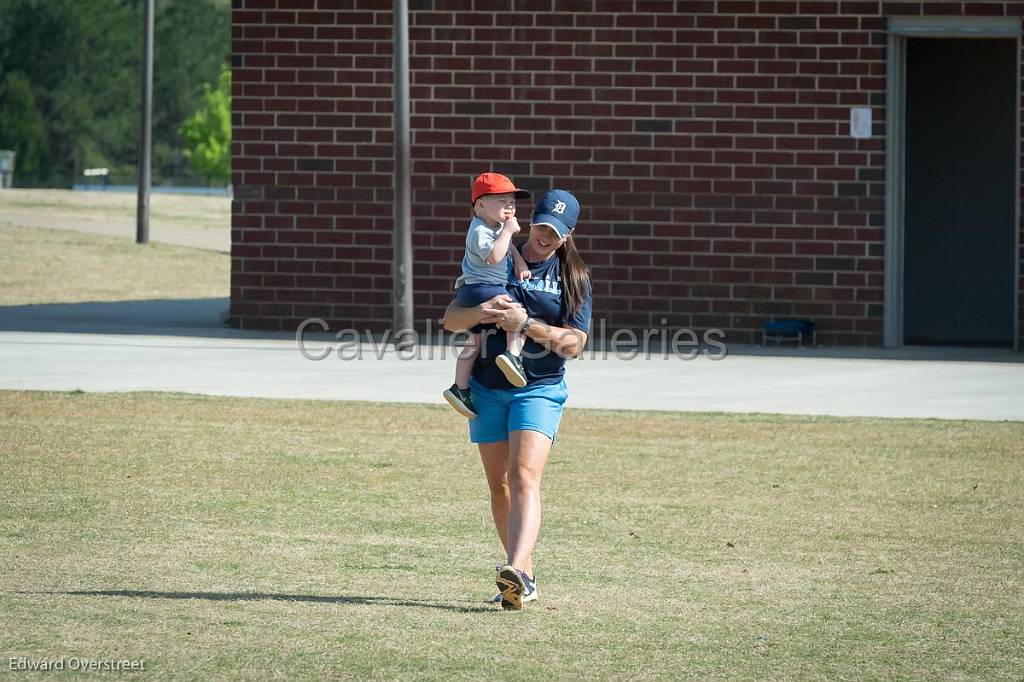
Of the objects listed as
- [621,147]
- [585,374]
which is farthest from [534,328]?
[621,147]

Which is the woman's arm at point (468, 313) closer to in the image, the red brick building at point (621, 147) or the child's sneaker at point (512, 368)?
Answer: the child's sneaker at point (512, 368)

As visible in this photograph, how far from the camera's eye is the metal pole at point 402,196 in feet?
62.5

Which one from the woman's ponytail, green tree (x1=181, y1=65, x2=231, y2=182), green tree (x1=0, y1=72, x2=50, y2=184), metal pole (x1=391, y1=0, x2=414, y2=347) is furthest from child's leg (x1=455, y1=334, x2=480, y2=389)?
green tree (x1=181, y1=65, x2=231, y2=182)

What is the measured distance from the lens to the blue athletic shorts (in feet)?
24.7

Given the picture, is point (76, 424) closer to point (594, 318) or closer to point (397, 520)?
point (397, 520)

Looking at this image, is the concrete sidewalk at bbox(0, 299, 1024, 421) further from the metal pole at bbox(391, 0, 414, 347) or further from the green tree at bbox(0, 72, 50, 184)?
the green tree at bbox(0, 72, 50, 184)

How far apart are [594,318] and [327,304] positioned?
135 inches

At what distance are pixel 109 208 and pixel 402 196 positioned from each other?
132 ft

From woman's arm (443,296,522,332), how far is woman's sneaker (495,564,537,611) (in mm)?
1079

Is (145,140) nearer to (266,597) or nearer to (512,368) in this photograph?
(266,597)

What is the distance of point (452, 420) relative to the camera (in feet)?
45.2

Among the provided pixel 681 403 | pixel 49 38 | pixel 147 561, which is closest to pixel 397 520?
pixel 147 561

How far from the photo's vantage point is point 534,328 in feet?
24.3

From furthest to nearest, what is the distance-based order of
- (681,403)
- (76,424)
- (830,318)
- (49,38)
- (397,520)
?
(49,38)
(830,318)
(681,403)
(76,424)
(397,520)
